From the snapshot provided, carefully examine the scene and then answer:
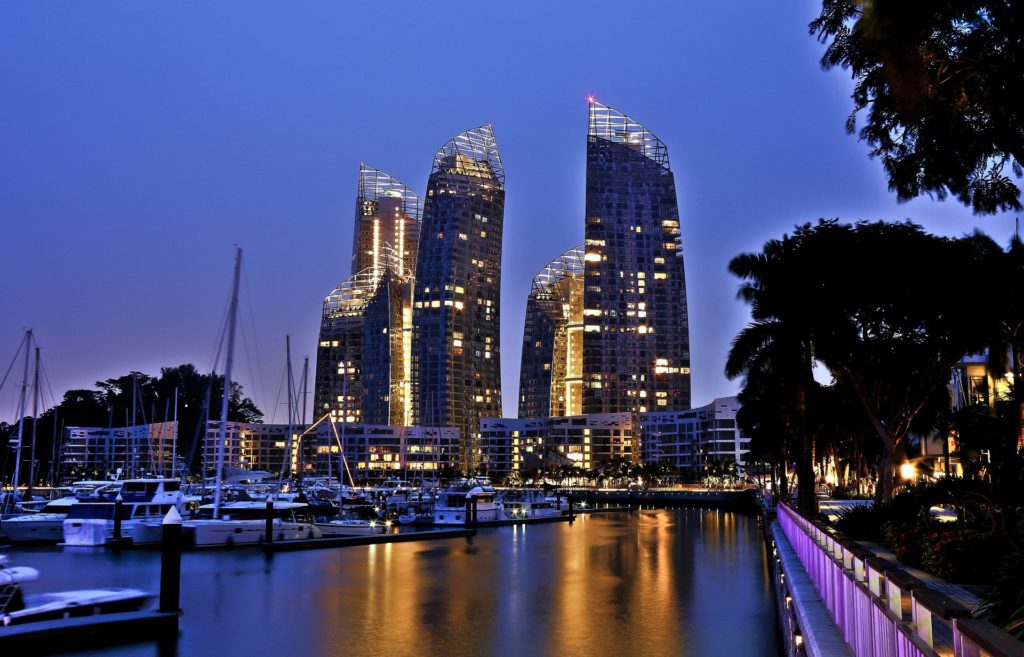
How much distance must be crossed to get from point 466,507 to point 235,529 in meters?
27.6

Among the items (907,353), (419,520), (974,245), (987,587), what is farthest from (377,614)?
(419,520)

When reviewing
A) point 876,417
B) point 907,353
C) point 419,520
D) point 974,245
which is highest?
point 974,245

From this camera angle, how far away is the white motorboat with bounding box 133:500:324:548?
58969 mm

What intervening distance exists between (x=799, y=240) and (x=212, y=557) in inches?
1457

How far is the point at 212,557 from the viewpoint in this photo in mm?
54625

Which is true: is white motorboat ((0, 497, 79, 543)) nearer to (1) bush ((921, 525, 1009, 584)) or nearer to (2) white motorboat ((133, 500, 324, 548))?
(2) white motorboat ((133, 500, 324, 548))

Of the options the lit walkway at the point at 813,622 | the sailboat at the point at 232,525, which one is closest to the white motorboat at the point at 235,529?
the sailboat at the point at 232,525

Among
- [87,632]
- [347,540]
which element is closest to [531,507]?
[347,540]

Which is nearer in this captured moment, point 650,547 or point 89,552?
point 89,552

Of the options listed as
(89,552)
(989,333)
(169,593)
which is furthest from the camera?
(89,552)

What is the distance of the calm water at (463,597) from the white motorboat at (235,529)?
248cm

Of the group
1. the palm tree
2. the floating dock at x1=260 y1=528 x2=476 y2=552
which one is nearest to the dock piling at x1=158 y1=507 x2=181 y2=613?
the palm tree

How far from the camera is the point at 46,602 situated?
28328 millimetres

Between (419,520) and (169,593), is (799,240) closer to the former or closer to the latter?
(169,593)
